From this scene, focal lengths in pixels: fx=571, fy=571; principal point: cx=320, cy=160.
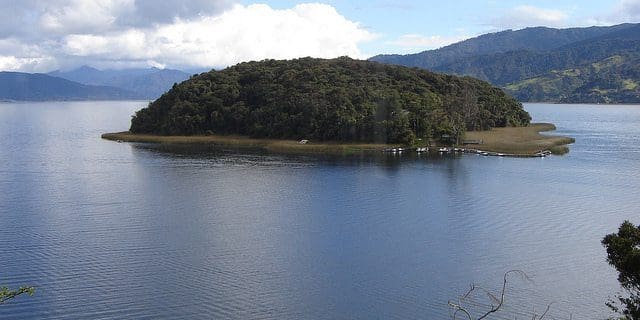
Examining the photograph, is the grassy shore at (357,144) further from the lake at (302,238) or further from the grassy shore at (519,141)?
the lake at (302,238)

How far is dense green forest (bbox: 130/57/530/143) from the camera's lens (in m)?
95.2

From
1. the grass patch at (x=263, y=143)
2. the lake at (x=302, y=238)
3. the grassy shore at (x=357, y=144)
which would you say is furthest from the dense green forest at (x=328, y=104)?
the lake at (x=302, y=238)

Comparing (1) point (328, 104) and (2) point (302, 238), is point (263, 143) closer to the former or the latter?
(1) point (328, 104)

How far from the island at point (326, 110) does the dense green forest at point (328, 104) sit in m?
0.17

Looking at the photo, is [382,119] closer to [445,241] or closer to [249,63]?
[249,63]

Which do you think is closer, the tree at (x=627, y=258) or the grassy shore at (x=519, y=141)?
the tree at (x=627, y=258)

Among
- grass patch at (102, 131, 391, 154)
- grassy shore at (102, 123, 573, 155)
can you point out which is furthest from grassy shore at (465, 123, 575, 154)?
grass patch at (102, 131, 391, 154)

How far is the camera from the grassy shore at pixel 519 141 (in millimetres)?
86750

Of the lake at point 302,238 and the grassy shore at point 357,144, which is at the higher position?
the grassy shore at point 357,144

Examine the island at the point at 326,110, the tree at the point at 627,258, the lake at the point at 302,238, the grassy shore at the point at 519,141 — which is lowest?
the lake at the point at 302,238

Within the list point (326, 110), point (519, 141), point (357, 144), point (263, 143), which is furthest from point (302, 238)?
point (519, 141)

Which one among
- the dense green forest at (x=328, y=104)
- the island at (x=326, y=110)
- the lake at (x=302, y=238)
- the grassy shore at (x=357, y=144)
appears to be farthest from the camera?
the dense green forest at (x=328, y=104)

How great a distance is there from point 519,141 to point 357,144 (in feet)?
93.2

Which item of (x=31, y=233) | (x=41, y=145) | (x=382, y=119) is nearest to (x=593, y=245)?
(x=31, y=233)
